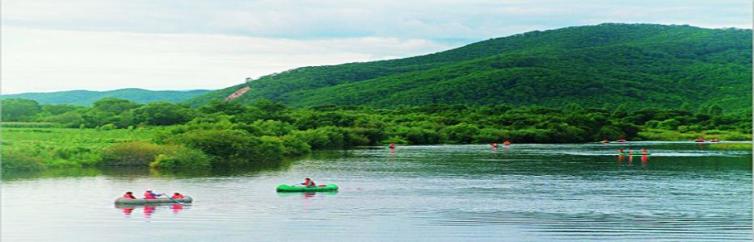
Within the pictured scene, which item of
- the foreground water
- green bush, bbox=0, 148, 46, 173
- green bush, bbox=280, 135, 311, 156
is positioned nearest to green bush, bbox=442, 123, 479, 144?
green bush, bbox=280, 135, 311, 156

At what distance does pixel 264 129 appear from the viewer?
3391 inches

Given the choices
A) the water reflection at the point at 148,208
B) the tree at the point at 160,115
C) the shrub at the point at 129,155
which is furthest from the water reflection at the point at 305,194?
the tree at the point at 160,115

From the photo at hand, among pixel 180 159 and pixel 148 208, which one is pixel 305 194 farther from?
pixel 180 159

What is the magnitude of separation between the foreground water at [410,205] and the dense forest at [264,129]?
4818mm

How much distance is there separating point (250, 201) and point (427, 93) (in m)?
104

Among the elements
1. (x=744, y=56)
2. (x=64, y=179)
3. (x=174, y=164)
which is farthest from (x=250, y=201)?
(x=744, y=56)

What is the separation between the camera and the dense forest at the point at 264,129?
64000 millimetres

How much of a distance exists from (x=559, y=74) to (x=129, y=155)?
101 meters

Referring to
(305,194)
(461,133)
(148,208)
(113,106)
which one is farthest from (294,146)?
(148,208)

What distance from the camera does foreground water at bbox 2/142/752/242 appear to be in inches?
1474

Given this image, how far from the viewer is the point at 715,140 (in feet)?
339

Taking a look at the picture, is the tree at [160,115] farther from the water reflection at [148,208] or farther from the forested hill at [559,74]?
the forested hill at [559,74]

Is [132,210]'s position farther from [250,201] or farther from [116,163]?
[116,163]

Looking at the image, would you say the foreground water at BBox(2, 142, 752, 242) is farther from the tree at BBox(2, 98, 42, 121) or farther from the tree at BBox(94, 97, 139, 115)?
the tree at BBox(94, 97, 139, 115)
